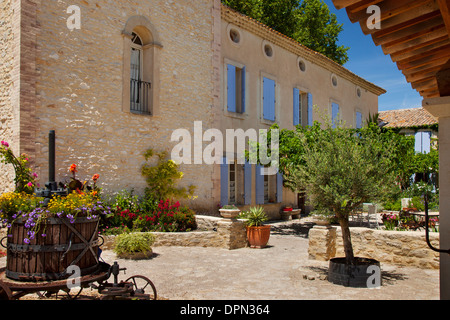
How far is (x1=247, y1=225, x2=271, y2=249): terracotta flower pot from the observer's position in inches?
372

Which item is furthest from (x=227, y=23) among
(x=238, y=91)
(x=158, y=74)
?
(x=158, y=74)

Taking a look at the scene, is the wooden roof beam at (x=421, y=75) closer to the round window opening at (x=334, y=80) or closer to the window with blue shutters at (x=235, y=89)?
the window with blue shutters at (x=235, y=89)

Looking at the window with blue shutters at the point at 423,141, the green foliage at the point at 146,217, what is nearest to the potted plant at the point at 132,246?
the green foliage at the point at 146,217

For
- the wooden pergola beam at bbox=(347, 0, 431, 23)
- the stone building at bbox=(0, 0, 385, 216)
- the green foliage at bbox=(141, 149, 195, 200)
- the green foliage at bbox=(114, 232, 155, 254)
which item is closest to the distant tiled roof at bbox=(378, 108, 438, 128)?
the stone building at bbox=(0, 0, 385, 216)

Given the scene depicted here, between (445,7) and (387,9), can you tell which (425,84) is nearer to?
(387,9)

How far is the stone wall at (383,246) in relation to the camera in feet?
23.0

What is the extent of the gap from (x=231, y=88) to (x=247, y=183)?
333 centimetres

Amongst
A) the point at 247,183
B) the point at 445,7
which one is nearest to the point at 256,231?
the point at 247,183

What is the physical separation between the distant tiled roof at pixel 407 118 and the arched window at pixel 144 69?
19078 mm

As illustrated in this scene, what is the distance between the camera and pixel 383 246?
7.51 metres

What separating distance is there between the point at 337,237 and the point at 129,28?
718 cm

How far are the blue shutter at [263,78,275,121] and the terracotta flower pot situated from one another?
621 cm

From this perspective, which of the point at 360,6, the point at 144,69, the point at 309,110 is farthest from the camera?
the point at 309,110

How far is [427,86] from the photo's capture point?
399cm
